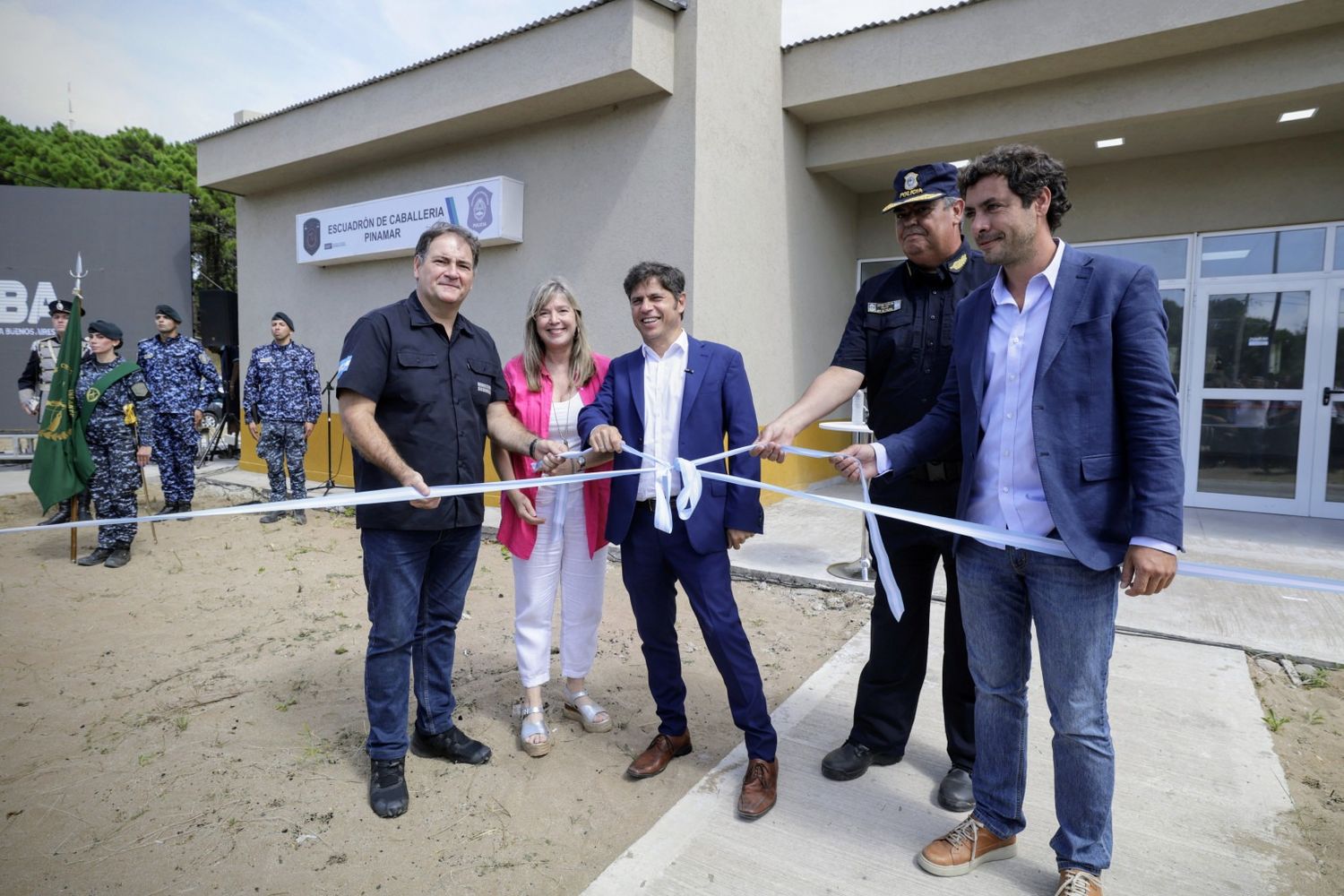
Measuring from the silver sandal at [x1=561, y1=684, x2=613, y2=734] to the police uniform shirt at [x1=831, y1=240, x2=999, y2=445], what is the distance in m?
1.71

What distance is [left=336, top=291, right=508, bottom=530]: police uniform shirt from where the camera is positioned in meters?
2.54

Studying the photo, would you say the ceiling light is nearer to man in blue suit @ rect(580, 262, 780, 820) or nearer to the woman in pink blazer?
man in blue suit @ rect(580, 262, 780, 820)

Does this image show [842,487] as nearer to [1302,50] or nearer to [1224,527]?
[1224,527]

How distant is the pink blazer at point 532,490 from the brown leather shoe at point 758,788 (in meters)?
1.06

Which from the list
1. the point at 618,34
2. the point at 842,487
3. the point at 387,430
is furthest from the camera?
the point at 842,487

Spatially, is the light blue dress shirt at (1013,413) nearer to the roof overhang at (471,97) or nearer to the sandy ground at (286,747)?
the sandy ground at (286,747)

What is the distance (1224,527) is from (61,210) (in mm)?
18987

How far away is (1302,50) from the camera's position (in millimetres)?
5824

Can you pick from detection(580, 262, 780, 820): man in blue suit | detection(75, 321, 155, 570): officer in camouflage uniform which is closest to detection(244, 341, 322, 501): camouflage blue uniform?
detection(75, 321, 155, 570): officer in camouflage uniform

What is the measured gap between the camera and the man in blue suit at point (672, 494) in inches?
103

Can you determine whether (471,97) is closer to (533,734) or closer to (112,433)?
(112,433)

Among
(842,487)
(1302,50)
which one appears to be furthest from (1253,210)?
(842,487)

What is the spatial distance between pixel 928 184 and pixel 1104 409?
1.00m

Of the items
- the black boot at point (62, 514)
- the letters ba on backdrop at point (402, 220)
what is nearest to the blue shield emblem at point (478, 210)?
the letters ba on backdrop at point (402, 220)
